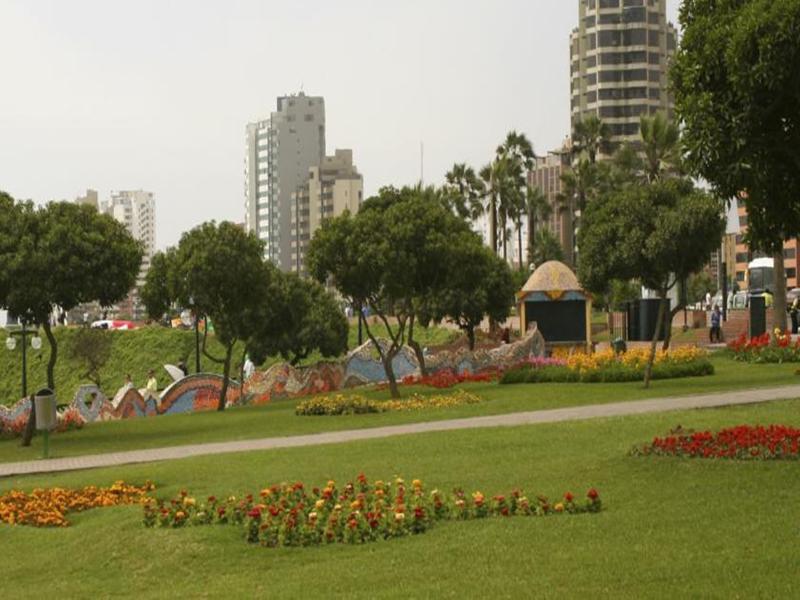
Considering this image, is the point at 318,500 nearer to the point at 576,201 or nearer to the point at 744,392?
the point at 744,392

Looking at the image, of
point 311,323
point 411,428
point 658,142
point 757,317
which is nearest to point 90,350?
point 311,323

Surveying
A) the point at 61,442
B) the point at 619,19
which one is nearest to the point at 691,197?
the point at 61,442

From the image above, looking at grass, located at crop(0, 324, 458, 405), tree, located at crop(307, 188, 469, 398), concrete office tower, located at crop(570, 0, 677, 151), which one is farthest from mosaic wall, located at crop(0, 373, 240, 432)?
concrete office tower, located at crop(570, 0, 677, 151)

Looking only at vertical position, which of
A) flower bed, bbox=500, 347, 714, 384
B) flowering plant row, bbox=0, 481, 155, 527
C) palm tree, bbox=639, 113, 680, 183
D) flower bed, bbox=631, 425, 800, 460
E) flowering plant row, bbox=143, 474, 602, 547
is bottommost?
flowering plant row, bbox=0, 481, 155, 527

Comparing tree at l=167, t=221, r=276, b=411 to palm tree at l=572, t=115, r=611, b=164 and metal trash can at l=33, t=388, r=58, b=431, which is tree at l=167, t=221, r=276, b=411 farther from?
palm tree at l=572, t=115, r=611, b=164

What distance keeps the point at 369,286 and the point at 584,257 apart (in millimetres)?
6952

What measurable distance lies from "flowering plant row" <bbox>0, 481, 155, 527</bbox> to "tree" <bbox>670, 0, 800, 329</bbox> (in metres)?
7.36

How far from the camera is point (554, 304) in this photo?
46.8m

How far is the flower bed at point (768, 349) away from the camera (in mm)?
35531

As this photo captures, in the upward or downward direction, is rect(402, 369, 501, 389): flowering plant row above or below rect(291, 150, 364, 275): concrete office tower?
below

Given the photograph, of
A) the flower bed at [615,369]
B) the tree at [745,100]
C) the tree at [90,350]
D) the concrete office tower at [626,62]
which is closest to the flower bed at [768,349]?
the flower bed at [615,369]

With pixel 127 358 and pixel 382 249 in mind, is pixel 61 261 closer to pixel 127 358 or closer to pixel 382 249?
pixel 382 249

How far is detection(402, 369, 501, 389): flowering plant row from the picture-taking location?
34875mm

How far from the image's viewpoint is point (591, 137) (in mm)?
69000
